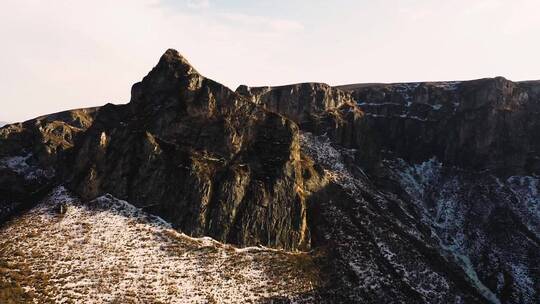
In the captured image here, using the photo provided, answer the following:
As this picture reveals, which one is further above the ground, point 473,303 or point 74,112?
point 74,112

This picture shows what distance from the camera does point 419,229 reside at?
75.2 metres

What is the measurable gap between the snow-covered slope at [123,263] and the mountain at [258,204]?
0.19m

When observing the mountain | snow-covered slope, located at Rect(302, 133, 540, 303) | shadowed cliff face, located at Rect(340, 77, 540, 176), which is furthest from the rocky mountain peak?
shadowed cliff face, located at Rect(340, 77, 540, 176)

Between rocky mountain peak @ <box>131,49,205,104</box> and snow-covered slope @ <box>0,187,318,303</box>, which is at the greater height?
rocky mountain peak @ <box>131,49,205,104</box>

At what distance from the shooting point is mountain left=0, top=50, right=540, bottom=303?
5375 cm

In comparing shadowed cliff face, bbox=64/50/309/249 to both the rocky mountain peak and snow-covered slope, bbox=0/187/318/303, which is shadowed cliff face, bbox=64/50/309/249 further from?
snow-covered slope, bbox=0/187/318/303

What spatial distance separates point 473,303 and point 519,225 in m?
25.4

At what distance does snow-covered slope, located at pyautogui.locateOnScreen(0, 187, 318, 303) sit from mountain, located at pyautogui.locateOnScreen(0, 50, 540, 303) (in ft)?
0.64

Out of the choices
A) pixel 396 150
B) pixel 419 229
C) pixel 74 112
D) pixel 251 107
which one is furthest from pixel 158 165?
pixel 74 112

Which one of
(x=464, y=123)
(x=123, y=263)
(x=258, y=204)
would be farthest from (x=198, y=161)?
(x=464, y=123)

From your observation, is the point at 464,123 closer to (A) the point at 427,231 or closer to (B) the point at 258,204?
(A) the point at 427,231

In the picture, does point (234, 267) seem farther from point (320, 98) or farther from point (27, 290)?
point (320, 98)

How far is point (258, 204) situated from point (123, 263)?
60.1ft

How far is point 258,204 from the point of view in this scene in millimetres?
63594
